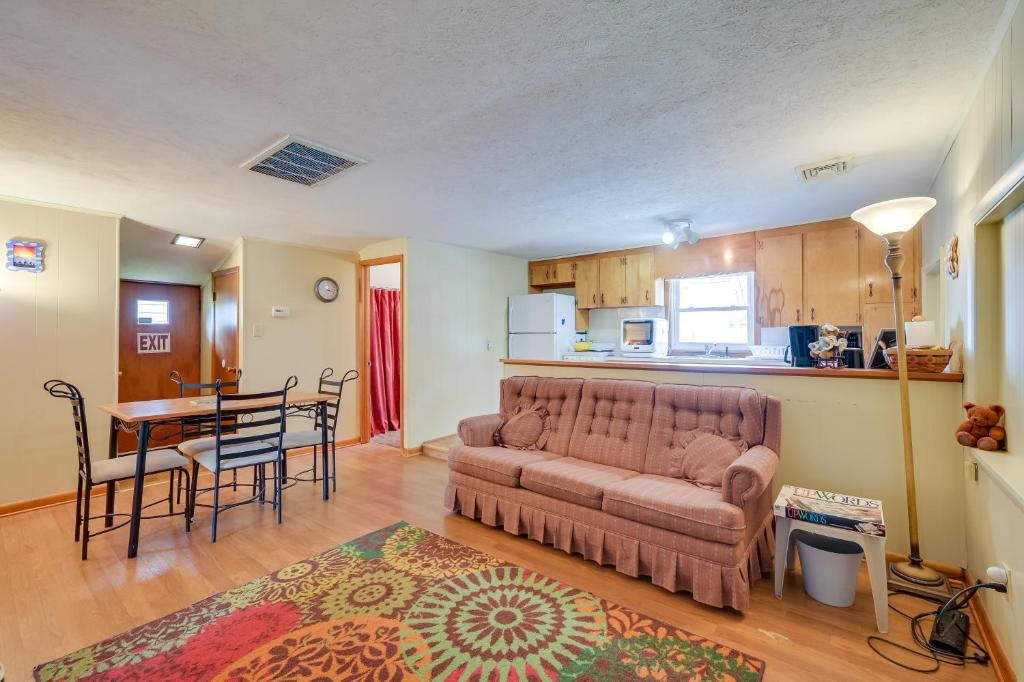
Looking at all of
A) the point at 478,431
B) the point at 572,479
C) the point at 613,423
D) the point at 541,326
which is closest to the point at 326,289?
the point at 541,326

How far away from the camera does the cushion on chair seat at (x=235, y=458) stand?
2.90 metres

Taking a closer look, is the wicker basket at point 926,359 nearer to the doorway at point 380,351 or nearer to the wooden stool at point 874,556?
the wooden stool at point 874,556

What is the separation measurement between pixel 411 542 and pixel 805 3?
10.4 feet

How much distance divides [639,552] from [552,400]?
4.45ft

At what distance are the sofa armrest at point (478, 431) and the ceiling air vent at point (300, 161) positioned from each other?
1928 mm

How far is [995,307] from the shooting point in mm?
1979

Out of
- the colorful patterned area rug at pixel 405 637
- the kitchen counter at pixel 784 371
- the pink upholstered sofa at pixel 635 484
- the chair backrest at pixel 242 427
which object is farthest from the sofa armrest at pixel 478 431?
the chair backrest at pixel 242 427

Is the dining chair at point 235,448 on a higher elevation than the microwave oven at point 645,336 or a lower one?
lower

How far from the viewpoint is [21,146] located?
8.09 ft

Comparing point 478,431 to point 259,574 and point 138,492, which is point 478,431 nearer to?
point 259,574

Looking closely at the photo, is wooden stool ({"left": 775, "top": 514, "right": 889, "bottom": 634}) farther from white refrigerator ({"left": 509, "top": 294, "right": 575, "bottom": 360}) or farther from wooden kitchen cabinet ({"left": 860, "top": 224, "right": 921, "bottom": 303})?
white refrigerator ({"left": 509, "top": 294, "right": 575, "bottom": 360})

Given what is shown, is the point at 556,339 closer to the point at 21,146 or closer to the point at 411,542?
the point at 411,542

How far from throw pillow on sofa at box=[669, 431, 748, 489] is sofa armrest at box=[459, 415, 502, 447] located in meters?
1.33

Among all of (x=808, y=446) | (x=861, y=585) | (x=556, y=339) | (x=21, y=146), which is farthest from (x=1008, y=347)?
(x=21, y=146)
